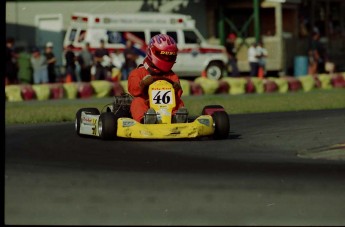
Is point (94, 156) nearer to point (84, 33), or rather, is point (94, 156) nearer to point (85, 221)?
point (85, 221)

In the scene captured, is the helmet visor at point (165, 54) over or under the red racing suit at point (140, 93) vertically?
over

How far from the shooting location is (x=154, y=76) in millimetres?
13414

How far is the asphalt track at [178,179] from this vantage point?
7.60 m

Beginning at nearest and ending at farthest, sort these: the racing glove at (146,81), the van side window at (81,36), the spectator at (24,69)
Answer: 1. the racing glove at (146,81)
2. the spectator at (24,69)
3. the van side window at (81,36)

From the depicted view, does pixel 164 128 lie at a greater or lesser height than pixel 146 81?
lesser

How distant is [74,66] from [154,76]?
1441cm

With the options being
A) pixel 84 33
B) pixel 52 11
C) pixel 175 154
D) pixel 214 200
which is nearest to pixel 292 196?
pixel 214 200

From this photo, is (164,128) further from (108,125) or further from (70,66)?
(70,66)

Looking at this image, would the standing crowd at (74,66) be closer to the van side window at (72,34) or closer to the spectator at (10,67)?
the spectator at (10,67)

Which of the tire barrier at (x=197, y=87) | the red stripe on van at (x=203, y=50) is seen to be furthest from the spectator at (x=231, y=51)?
the tire barrier at (x=197, y=87)

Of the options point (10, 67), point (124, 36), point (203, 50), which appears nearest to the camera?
point (10, 67)

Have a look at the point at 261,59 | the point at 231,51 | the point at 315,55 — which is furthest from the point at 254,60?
the point at 231,51

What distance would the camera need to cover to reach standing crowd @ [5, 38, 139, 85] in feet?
88.6

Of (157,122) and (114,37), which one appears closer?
(157,122)
